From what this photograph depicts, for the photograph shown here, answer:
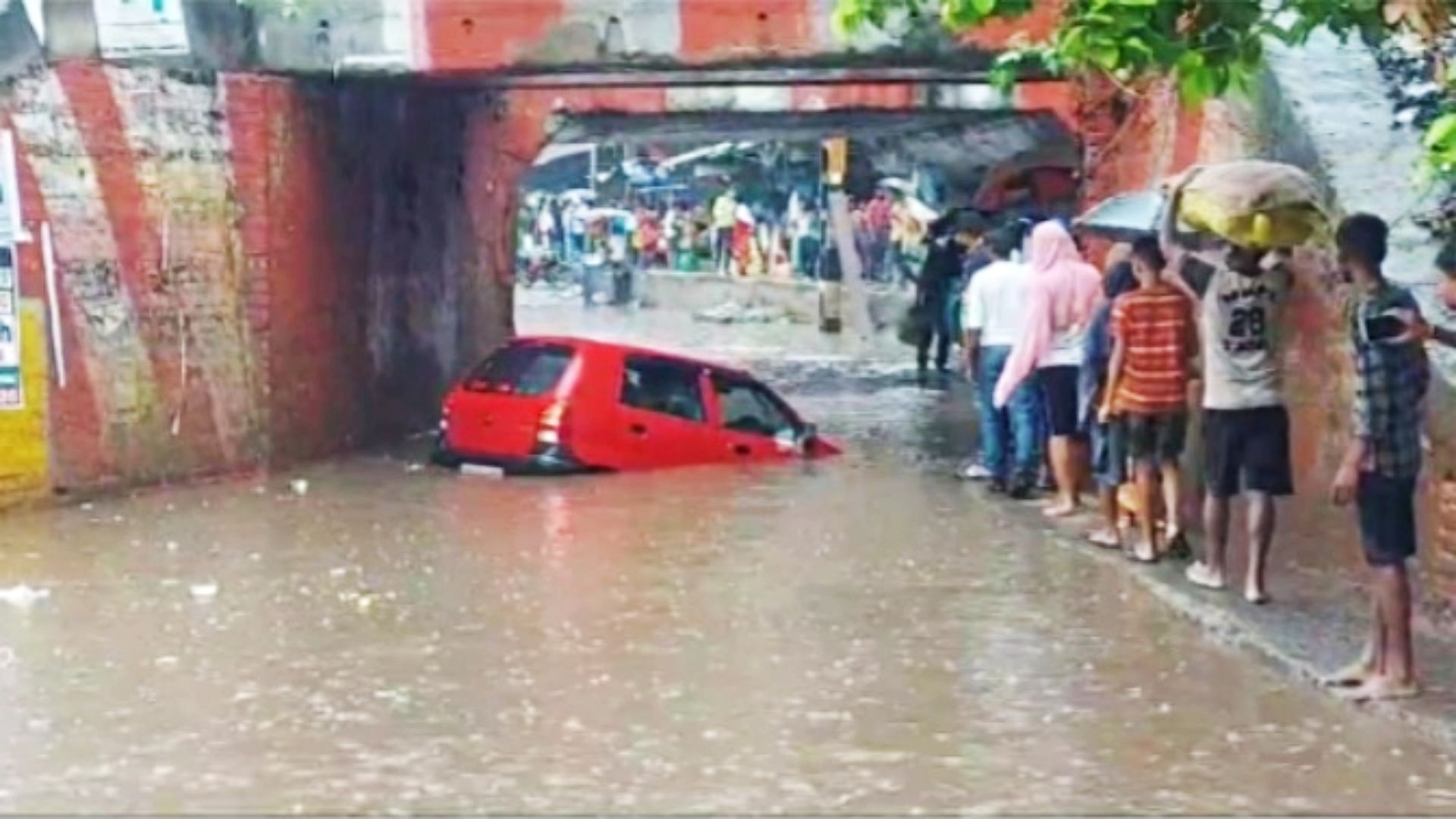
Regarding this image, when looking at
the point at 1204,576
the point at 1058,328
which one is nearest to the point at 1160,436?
the point at 1204,576

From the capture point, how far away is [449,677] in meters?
10.1

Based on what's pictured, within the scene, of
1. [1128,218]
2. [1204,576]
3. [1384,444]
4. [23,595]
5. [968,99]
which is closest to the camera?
[1384,444]

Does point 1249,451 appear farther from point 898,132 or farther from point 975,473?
point 898,132

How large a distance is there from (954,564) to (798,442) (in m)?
6.35

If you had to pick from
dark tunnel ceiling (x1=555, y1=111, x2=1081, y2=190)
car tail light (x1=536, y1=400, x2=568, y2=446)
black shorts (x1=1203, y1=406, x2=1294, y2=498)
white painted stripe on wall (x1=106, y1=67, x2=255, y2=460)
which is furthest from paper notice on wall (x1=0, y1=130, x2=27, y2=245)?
dark tunnel ceiling (x1=555, y1=111, x2=1081, y2=190)

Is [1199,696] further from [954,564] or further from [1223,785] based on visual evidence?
[954,564]

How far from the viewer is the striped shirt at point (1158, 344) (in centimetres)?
1267

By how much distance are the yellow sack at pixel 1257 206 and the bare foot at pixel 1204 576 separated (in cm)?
151

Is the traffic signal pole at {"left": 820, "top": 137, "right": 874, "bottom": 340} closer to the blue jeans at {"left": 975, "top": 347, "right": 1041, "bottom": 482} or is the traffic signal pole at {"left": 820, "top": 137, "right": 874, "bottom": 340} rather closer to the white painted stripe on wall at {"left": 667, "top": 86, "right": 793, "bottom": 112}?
the white painted stripe on wall at {"left": 667, "top": 86, "right": 793, "bottom": 112}

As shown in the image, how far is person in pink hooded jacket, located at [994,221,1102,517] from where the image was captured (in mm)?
14891

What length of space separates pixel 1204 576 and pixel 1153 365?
3.80ft

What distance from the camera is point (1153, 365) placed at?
1269cm

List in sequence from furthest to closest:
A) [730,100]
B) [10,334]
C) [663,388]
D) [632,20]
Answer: [730,100] → [663,388] → [632,20] → [10,334]

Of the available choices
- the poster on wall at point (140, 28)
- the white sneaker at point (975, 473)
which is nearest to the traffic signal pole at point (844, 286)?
the white sneaker at point (975, 473)
